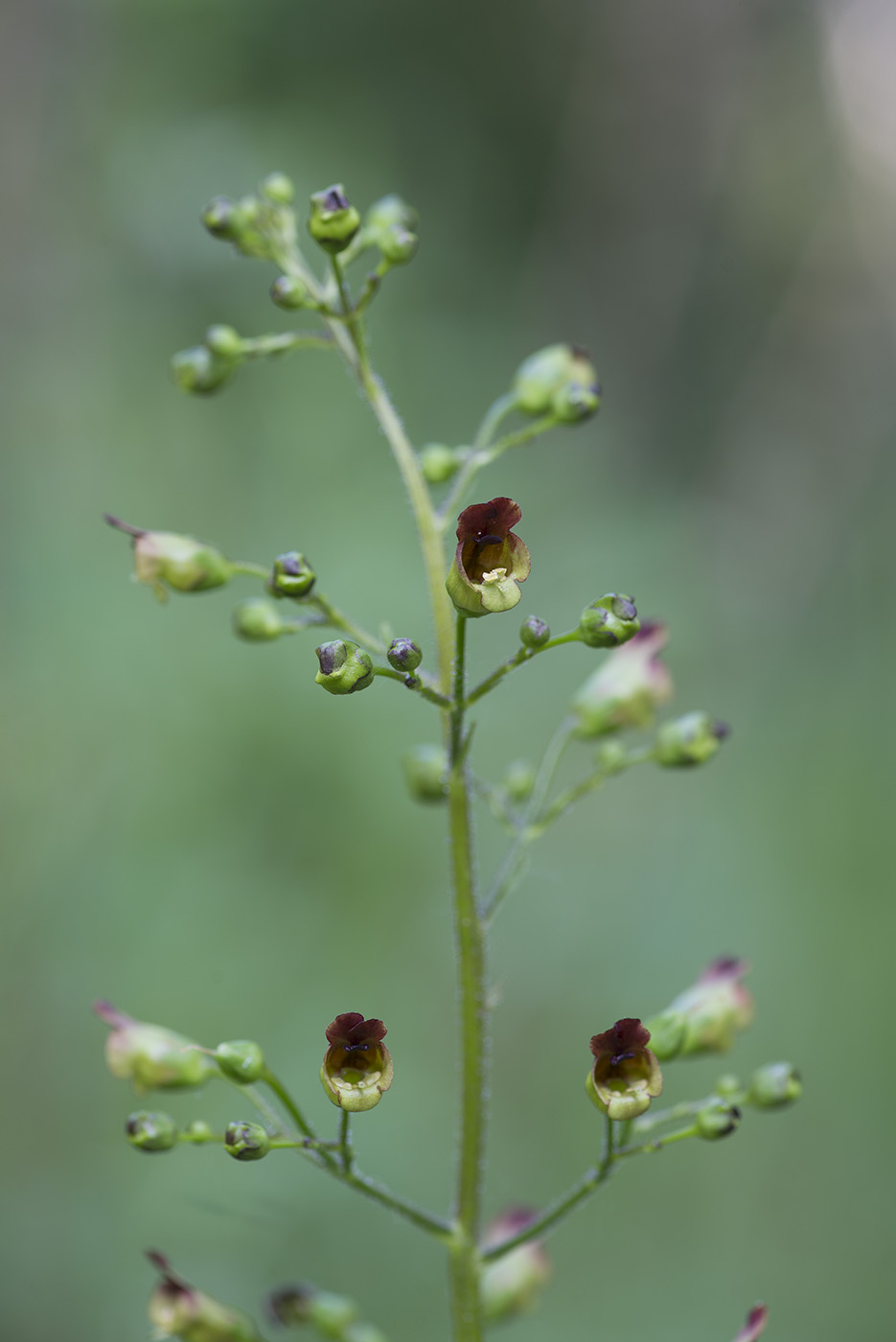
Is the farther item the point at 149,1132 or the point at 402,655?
the point at 149,1132

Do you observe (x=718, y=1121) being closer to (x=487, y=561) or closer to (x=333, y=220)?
(x=487, y=561)

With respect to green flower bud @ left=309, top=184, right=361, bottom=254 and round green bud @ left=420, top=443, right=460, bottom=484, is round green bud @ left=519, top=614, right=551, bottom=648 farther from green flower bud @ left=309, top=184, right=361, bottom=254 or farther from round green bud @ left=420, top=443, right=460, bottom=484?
green flower bud @ left=309, top=184, right=361, bottom=254

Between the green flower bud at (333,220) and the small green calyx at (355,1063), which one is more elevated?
the green flower bud at (333,220)

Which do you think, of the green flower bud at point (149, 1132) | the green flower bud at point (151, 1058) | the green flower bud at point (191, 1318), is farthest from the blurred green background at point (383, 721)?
the green flower bud at point (149, 1132)

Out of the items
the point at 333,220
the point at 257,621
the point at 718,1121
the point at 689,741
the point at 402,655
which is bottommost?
the point at 718,1121

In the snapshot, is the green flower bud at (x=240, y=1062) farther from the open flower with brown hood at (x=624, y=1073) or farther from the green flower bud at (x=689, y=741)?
the green flower bud at (x=689, y=741)

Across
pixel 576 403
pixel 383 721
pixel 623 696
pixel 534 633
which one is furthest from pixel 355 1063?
pixel 383 721
